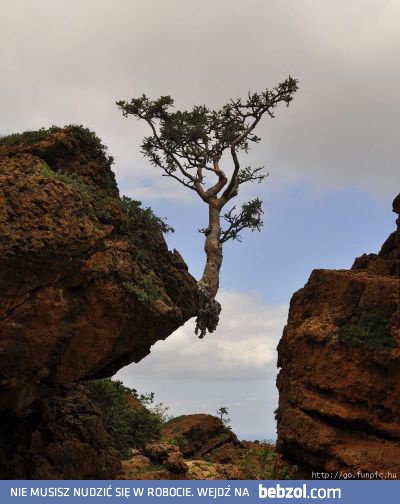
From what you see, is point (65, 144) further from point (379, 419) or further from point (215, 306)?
point (379, 419)

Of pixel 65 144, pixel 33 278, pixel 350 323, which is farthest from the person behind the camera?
pixel 65 144

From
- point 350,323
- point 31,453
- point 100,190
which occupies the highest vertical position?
point 100,190

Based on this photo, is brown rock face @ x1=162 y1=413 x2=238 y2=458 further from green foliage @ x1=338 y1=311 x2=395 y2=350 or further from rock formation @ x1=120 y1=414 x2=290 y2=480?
green foliage @ x1=338 y1=311 x2=395 y2=350

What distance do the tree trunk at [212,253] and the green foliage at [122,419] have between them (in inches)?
244

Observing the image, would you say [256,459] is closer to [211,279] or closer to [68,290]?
[211,279]

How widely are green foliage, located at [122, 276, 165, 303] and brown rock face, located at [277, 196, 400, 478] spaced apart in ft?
18.0

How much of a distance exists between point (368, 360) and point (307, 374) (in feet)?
4.33

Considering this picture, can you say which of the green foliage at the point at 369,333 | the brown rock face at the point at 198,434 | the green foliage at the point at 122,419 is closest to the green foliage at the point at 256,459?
the brown rock face at the point at 198,434

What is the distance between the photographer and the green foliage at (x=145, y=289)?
17.8m

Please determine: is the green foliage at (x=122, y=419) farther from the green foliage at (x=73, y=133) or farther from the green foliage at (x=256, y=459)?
the green foliage at (x=73, y=133)

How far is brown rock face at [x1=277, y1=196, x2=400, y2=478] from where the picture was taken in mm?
12016

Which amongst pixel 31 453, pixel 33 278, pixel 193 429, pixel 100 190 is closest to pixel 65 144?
pixel 100 190

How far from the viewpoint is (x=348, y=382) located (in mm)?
12461

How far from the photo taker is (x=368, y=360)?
12.4 m
